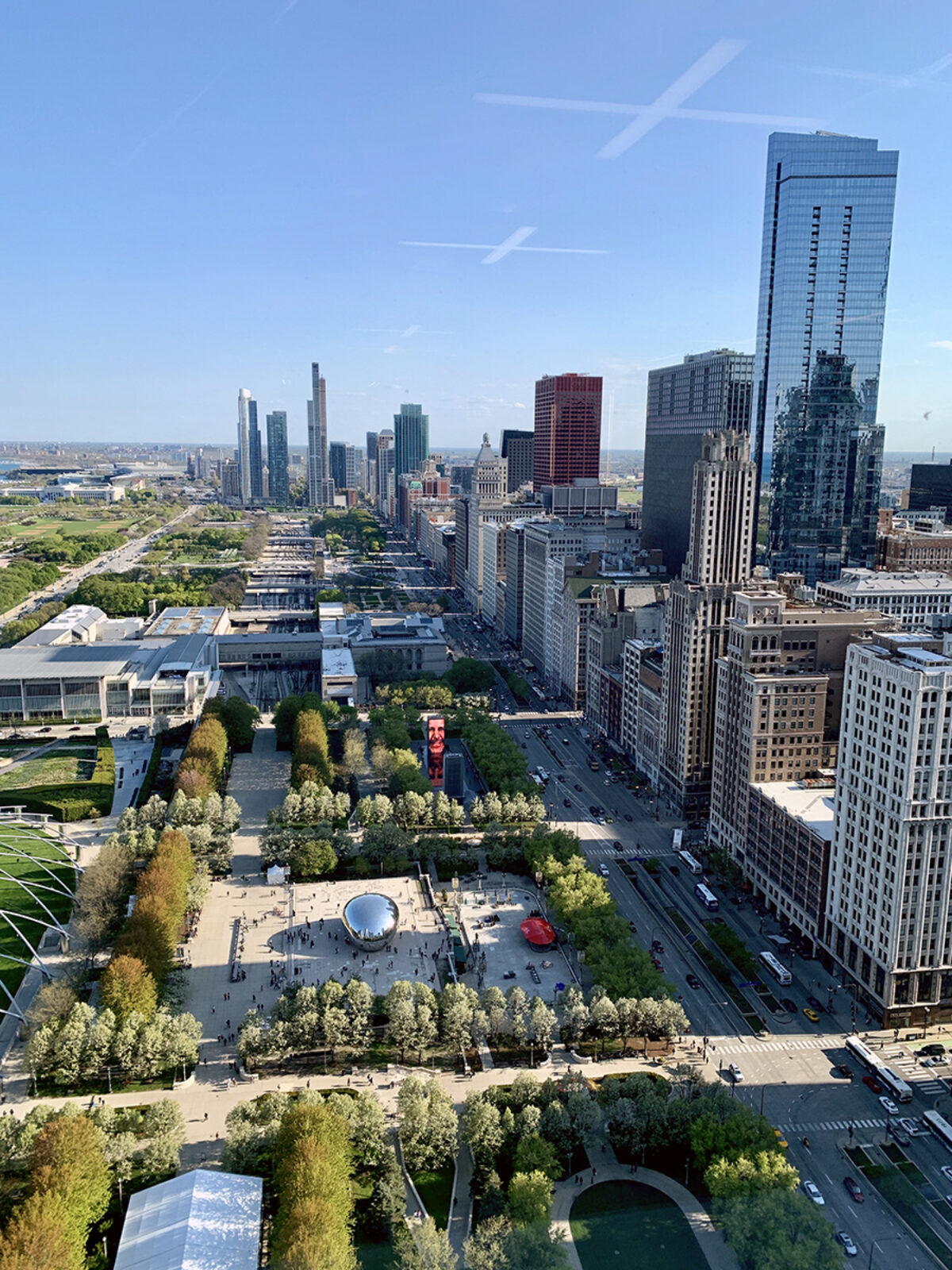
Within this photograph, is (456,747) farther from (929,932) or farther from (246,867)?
(929,932)

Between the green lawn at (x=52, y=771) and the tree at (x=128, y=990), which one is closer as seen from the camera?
the tree at (x=128, y=990)

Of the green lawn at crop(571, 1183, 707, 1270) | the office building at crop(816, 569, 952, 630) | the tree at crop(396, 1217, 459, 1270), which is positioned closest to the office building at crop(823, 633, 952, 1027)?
the green lawn at crop(571, 1183, 707, 1270)

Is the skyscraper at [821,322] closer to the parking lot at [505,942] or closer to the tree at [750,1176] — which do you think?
the parking lot at [505,942]

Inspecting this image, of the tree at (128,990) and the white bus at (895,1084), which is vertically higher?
the tree at (128,990)

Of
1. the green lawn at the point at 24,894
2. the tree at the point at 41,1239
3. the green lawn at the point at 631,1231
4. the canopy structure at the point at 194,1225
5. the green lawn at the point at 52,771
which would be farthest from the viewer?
the green lawn at the point at 52,771

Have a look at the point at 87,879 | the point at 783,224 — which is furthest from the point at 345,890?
the point at 783,224

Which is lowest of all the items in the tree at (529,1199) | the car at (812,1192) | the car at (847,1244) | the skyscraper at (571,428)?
the car at (847,1244)

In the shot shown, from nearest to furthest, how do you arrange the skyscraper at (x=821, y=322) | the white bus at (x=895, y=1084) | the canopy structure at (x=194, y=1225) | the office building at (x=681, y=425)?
the canopy structure at (x=194, y=1225) < the white bus at (x=895, y=1084) < the skyscraper at (x=821, y=322) < the office building at (x=681, y=425)

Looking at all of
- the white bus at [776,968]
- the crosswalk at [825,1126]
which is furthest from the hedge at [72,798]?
the crosswalk at [825,1126]
